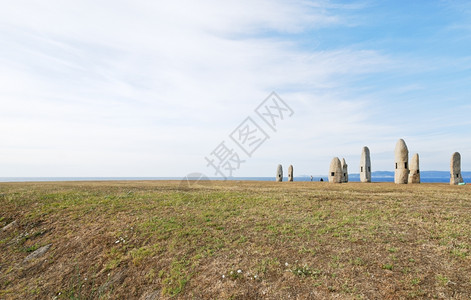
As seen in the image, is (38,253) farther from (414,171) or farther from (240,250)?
(414,171)

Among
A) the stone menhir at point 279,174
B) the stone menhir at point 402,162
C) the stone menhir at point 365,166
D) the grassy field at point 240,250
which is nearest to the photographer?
the grassy field at point 240,250

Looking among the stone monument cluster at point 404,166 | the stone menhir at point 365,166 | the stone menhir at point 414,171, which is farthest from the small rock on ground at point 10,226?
the stone menhir at point 365,166

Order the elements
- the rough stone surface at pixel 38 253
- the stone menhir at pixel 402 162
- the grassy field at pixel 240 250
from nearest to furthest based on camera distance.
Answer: the grassy field at pixel 240 250 → the rough stone surface at pixel 38 253 → the stone menhir at pixel 402 162

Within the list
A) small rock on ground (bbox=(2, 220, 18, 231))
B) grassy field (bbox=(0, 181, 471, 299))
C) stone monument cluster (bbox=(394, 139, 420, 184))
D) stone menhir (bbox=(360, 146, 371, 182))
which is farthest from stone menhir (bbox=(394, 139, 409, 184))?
small rock on ground (bbox=(2, 220, 18, 231))

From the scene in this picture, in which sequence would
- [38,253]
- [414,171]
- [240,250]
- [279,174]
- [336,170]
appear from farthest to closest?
1. [279,174]
2. [336,170]
3. [414,171]
4. [38,253]
5. [240,250]

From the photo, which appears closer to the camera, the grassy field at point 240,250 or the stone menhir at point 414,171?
the grassy field at point 240,250

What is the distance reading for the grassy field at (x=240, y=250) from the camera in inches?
430

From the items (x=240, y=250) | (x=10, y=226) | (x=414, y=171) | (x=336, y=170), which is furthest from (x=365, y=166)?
(x=10, y=226)


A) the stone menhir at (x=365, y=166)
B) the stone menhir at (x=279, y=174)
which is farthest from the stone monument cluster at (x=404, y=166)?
the stone menhir at (x=279, y=174)

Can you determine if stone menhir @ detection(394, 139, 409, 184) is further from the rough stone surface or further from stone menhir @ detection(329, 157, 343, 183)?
the rough stone surface

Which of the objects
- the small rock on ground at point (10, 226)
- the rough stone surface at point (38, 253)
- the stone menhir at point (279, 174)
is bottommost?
the rough stone surface at point (38, 253)

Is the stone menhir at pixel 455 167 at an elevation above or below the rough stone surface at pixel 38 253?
above

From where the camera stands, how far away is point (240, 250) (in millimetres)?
13703

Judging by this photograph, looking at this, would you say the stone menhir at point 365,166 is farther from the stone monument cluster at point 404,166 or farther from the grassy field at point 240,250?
the grassy field at point 240,250
